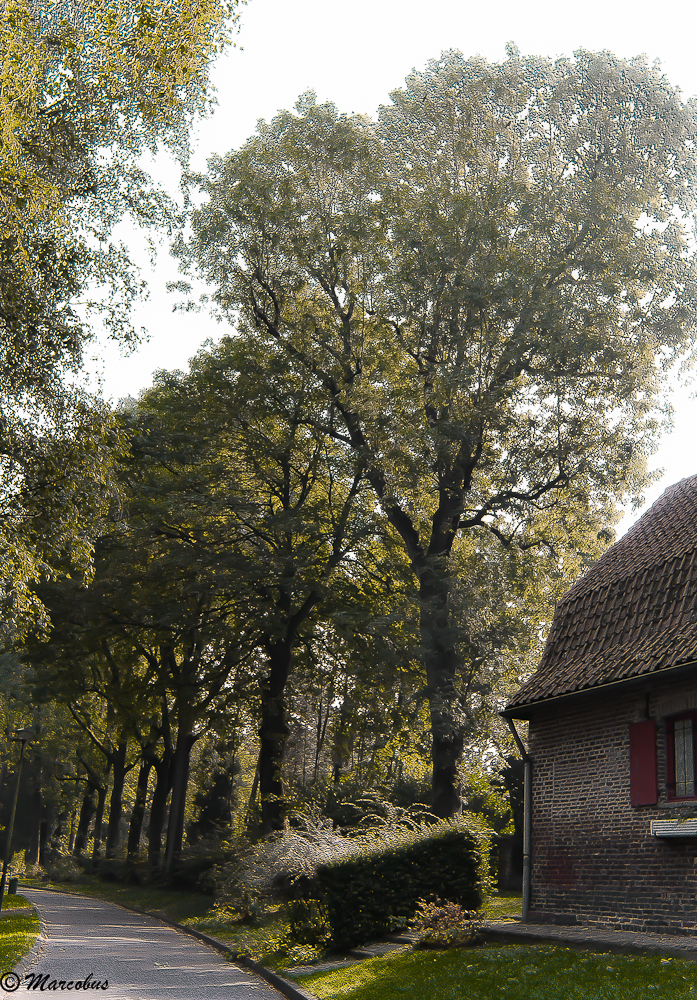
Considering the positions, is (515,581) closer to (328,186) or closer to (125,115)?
(328,186)

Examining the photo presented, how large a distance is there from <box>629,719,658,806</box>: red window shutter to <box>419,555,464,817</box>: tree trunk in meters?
6.91

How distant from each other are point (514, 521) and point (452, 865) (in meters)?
9.85

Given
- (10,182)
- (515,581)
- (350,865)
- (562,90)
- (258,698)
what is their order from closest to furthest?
(10,182), (350,865), (515,581), (562,90), (258,698)

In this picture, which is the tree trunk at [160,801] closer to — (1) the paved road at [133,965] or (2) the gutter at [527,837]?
(1) the paved road at [133,965]

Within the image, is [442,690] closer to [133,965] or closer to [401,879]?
[401,879]

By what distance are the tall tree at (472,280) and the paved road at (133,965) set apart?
23.6 ft

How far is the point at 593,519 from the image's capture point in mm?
23453

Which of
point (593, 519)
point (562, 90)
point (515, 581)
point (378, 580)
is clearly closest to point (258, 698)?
point (378, 580)

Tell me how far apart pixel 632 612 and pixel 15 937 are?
11398 millimetres

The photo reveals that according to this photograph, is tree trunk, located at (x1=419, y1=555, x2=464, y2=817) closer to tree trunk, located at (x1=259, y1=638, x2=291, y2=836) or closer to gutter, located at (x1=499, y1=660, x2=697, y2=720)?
gutter, located at (x1=499, y1=660, x2=697, y2=720)

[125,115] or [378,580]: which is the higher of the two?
[125,115]

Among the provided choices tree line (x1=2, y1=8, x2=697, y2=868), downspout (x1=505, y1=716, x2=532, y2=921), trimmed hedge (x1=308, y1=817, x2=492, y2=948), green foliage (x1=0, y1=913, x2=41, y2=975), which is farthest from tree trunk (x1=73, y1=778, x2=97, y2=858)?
downspout (x1=505, y1=716, x2=532, y2=921)

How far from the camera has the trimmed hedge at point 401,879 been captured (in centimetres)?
1444

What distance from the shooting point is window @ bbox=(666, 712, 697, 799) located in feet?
41.1
